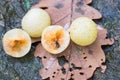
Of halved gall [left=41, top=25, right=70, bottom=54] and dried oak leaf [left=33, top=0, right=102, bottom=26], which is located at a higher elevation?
dried oak leaf [left=33, top=0, right=102, bottom=26]

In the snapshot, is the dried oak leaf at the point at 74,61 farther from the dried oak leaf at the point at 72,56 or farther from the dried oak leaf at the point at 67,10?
the dried oak leaf at the point at 67,10

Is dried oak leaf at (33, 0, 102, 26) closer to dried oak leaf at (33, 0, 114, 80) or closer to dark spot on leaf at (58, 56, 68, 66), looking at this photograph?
dried oak leaf at (33, 0, 114, 80)

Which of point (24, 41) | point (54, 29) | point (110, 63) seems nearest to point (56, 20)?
point (54, 29)

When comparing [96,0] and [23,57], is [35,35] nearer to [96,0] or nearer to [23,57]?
[23,57]

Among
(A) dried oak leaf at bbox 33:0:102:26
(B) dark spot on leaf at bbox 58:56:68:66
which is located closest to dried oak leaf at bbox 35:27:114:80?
(B) dark spot on leaf at bbox 58:56:68:66

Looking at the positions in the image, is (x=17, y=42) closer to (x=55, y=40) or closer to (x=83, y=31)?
(x=55, y=40)
